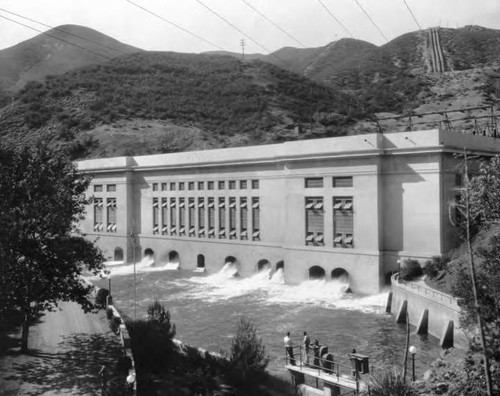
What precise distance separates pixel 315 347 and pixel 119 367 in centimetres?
764

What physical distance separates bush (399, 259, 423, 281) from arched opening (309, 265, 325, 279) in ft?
22.4

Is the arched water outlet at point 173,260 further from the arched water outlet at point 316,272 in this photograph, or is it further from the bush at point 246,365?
the bush at point 246,365

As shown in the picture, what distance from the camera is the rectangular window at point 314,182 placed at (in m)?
40.6

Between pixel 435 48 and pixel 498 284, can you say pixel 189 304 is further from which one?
pixel 435 48

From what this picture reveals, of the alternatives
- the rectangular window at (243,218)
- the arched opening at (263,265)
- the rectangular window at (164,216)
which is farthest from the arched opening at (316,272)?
the rectangular window at (164,216)

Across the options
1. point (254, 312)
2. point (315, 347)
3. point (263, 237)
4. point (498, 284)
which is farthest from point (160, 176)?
point (498, 284)

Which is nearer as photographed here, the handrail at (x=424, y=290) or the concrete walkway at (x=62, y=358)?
the concrete walkway at (x=62, y=358)

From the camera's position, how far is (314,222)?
40938 mm

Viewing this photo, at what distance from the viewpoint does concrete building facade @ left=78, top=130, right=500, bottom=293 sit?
36844 millimetres

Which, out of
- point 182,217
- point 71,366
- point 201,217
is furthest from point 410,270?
point 182,217

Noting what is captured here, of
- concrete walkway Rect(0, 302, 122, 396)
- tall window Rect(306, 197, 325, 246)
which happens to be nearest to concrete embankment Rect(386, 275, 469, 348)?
tall window Rect(306, 197, 325, 246)

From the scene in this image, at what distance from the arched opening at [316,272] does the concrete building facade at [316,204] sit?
3.0 inches

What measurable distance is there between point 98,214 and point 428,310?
4174 centimetres

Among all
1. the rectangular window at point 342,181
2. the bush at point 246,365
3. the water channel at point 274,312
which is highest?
the rectangular window at point 342,181
